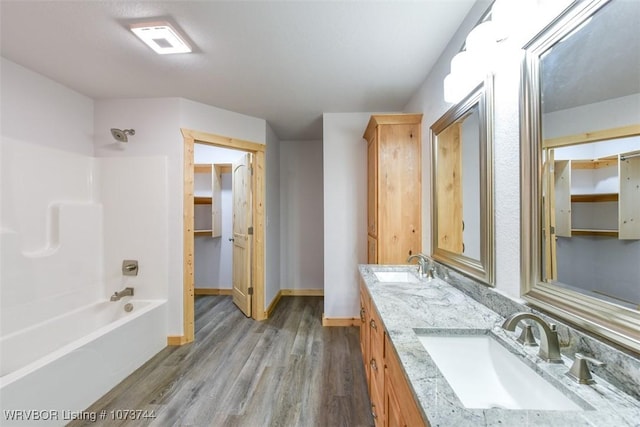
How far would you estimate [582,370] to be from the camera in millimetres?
653

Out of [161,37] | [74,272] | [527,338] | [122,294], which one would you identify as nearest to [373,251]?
[527,338]

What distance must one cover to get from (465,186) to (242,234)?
258 centimetres

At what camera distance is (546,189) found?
0.90 m

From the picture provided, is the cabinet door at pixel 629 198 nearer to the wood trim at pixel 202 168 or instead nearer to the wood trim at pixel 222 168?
the wood trim at pixel 222 168

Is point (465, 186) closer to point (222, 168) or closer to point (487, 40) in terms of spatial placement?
point (487, 40)

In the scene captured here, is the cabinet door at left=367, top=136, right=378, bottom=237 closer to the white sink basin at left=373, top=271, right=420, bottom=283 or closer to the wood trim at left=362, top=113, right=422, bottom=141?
the wood trim at left=362, top=113, right=422, bottom=141

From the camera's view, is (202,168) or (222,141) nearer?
(222,141)

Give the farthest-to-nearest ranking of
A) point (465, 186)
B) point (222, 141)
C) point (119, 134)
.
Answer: point (222, 141) < point (119, 134) < point (465, 186)

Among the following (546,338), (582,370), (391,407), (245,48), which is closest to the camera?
(582,370)

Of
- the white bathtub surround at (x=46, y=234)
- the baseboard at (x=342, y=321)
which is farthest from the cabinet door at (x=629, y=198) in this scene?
the white bathtub surround at (x=46, y=234)

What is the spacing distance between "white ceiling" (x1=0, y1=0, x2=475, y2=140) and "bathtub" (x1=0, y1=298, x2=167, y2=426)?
2.02 m

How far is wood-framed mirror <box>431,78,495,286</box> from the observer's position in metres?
1.22

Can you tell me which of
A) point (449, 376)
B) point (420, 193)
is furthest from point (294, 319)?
point (449, 376)

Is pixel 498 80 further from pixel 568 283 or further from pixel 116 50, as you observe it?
pixel 116 50
